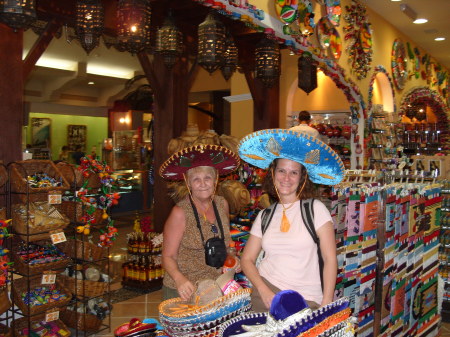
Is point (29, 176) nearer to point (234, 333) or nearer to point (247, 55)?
point (234, 333)

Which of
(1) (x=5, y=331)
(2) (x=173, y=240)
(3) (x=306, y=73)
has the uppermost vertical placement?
(3) (x=306, y=73)

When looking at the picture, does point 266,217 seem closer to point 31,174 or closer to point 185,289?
point 185,289

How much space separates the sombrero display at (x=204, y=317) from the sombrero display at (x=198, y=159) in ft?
2.74

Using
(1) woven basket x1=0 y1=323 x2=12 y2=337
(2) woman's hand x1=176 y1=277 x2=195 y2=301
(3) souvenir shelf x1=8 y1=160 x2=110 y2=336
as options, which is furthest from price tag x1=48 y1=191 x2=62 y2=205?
(2) woman's hand x1=176 y1=277 x2=195 y2=301

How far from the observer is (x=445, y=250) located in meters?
4.66

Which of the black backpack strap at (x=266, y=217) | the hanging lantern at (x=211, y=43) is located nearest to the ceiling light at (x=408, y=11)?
the hanging lantern at (x=211, y=43)

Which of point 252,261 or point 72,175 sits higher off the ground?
point 72,175

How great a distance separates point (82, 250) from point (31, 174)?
0.84 metres

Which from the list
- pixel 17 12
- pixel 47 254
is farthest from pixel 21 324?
pixel 17 12

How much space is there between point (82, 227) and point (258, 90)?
4019 millimetres

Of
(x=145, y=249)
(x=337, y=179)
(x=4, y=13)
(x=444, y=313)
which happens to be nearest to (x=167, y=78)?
(x=145, y=249)

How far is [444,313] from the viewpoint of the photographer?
4.63 meters

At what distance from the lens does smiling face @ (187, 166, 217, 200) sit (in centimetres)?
239

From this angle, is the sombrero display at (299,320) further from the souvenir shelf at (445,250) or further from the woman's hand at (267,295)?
the souvenir shelf at (445,250)
